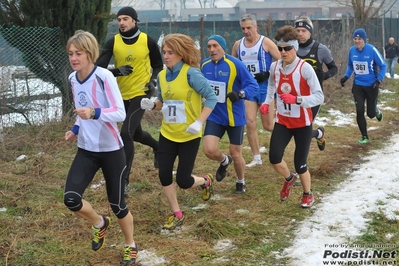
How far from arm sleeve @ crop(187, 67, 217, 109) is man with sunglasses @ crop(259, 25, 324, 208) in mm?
904

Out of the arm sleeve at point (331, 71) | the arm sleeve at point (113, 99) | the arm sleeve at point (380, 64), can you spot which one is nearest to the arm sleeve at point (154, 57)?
the arm sleeve at point (113, 99)

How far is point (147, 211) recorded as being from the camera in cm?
629

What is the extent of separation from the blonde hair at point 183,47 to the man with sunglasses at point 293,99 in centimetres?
106

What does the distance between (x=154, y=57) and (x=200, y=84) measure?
56.2 inches

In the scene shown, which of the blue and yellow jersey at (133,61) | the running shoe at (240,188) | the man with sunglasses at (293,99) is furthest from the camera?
the running shoe at (240,188)

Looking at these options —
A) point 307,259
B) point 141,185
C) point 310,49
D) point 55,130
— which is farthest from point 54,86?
point 307,259

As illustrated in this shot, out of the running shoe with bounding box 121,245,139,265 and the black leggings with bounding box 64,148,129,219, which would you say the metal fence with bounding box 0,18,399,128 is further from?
the running shoe with bounding box 121,245,139,265

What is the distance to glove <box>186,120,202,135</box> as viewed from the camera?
17.1 ft

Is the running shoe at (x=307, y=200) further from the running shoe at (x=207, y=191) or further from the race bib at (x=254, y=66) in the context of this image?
the race bib at (x=254, y=66)

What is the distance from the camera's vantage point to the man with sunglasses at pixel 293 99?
5996 mm

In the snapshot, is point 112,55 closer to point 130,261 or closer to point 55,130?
point 130,261

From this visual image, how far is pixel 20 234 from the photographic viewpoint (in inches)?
213

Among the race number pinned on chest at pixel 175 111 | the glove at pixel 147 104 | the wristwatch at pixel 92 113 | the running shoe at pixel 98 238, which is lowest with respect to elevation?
the running shoe at pixel 98 238

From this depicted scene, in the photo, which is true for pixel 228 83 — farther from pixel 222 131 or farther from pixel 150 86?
pixel 150 86
